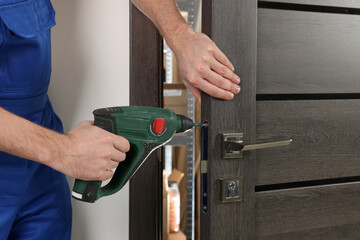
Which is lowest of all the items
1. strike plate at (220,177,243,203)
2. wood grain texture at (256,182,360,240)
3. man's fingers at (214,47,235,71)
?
wood grain texture at (256,182,360,240)

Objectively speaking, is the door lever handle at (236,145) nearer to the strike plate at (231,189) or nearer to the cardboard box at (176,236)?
the strike plate at (231,189)

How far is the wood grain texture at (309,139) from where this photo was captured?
0.97 meters

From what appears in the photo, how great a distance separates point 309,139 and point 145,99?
0.52m

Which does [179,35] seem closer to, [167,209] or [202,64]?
[202,64]

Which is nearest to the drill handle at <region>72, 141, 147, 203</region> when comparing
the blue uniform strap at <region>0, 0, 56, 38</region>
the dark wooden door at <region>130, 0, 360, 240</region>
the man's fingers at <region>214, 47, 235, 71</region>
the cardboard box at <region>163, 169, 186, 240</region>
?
the dark wooden door at <region>130, 0, 360, 240</region>

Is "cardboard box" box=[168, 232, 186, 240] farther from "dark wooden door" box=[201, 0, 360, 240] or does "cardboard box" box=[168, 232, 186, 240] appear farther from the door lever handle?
the door lever handle

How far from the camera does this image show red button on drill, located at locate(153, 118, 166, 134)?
33.3 inches

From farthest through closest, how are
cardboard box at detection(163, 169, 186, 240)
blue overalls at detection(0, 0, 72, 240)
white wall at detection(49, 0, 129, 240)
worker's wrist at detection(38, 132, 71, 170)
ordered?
1. cardboard box at detection(163, 169, 186, 240)
2. white wall at detection(49, 0, 129, 240)
3. blue overalls at detection(0, 0, 72, 240)
4. worker's wrist at detection(38, 132, 71, 170)

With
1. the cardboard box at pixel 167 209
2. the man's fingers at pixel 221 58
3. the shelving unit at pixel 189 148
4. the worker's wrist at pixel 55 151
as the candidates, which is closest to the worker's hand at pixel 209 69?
the man's fingers at pixel 221 58

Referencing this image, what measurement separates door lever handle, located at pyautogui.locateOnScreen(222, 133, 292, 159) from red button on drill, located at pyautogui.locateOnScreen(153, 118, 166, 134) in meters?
0.15

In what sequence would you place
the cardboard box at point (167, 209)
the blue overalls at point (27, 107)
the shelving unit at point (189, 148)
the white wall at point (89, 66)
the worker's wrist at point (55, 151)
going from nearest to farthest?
1. the worker's wrist at point (55, 151)
2. the blue overalls at point (27, 107)
3. the white wall at point (89, 66)
4. the shelving unit at point (189, 148)
5. the cardboard box at point (167, 209)

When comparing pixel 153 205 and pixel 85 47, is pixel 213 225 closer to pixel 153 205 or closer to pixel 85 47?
pixel 153 205

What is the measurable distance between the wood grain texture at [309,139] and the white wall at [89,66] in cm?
49

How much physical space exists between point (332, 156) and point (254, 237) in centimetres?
32
